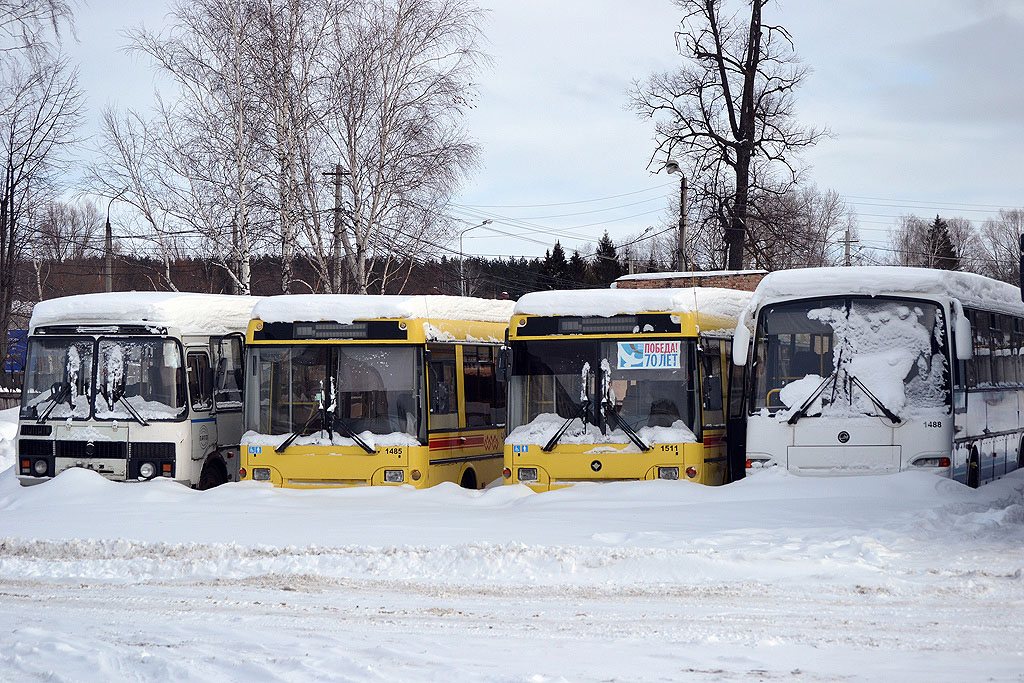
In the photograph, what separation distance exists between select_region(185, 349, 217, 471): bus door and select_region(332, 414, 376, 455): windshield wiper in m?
2.52

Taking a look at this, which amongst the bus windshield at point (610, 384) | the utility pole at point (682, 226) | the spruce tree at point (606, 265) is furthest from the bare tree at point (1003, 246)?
the bus windshield at point (610, 384)

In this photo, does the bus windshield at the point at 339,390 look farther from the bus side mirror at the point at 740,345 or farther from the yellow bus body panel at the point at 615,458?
the bus side mirror at the point at 740,345

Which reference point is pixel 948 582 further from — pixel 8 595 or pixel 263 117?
pixel 263 117

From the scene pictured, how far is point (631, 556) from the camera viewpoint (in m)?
10.8

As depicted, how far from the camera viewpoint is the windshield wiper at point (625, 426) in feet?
48.3

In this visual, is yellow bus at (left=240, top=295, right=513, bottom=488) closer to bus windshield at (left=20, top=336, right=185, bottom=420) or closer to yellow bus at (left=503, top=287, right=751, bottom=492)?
yellow bus at (left=503, top=287, right=751, bottom=492)

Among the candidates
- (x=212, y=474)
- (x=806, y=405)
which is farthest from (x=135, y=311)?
(x=806, y=405)

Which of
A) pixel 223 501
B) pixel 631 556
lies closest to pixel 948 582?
pixel 631 556

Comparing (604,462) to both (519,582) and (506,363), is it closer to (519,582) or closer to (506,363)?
(506,363)

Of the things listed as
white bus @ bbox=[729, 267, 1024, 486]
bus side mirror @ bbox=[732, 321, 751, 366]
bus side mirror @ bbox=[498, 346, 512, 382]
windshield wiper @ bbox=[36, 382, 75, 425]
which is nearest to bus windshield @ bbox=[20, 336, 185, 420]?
windshield wiper @ bbox=[36, 382, 75, 425]

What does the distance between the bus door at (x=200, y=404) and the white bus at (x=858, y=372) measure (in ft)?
24.0

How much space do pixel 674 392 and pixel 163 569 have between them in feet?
21.1

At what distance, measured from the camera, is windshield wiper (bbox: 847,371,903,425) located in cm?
1408

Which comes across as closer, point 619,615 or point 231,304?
point 619,615
